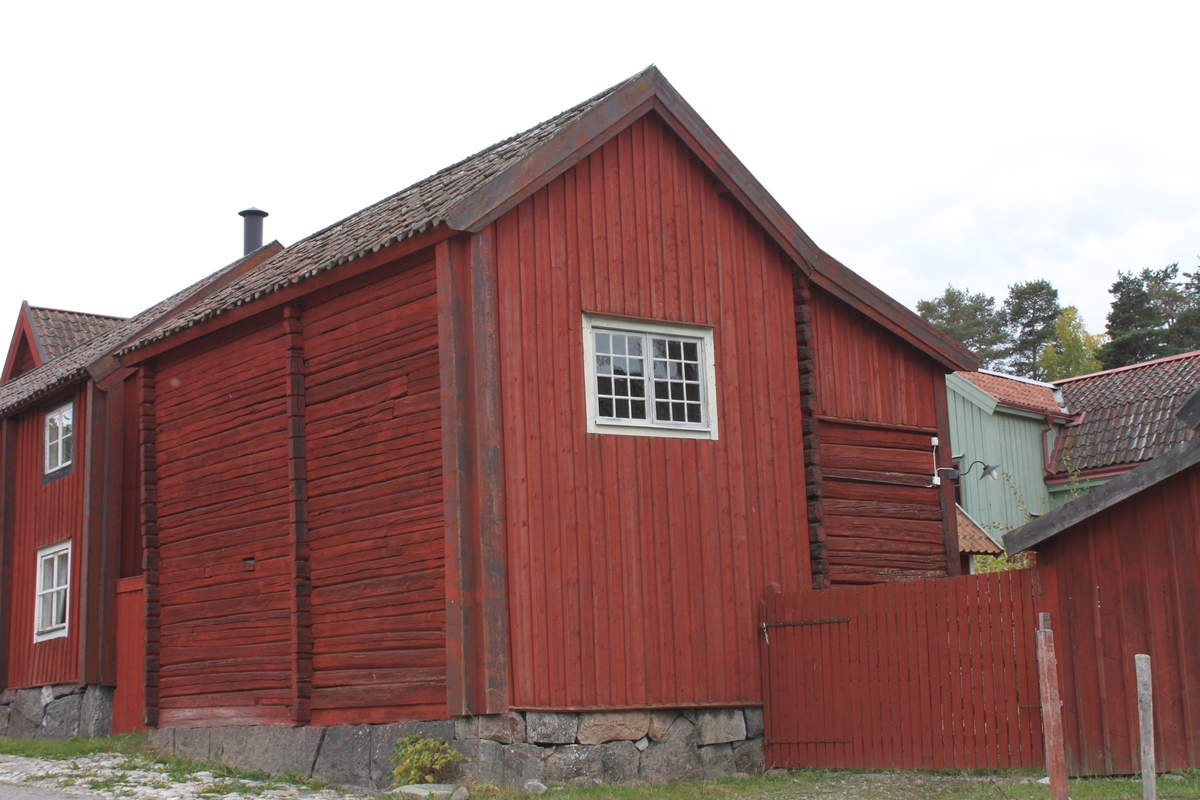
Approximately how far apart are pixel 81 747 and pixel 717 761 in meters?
8.76

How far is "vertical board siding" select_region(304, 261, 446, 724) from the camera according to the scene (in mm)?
13148

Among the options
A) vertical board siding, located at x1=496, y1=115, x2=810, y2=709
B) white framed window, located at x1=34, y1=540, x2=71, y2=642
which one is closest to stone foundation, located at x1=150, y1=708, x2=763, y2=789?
vertical board siding, located at x1=496, y1=115, x2=810, y2=709

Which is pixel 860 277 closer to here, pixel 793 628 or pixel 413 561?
pixel 793 628

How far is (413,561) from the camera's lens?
523 inches

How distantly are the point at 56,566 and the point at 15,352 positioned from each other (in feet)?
26.3

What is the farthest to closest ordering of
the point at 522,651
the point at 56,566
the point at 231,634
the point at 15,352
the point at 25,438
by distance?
the point at 15,352, the point at 25,438, the point at 56,566, the point at 231,634, the point at 522,651

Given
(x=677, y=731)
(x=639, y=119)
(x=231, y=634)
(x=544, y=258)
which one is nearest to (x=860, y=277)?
(x=639, y=119)

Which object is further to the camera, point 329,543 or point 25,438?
point 25,438

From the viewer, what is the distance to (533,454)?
13102 millimetres

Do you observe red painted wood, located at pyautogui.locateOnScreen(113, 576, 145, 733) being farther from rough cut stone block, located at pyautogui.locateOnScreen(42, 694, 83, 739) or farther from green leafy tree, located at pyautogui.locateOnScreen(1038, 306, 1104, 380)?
green leafy tree, located at pyautogui.locateOnScreen(1038, 306, 1104, 380)

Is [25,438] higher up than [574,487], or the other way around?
[25,438]

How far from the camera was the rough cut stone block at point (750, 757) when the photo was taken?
45.3ft

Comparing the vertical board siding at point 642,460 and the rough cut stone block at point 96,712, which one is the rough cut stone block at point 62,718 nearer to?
the rough cut stone block at point 96,712

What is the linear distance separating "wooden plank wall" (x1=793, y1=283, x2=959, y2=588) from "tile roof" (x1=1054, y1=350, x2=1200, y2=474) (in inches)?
565
